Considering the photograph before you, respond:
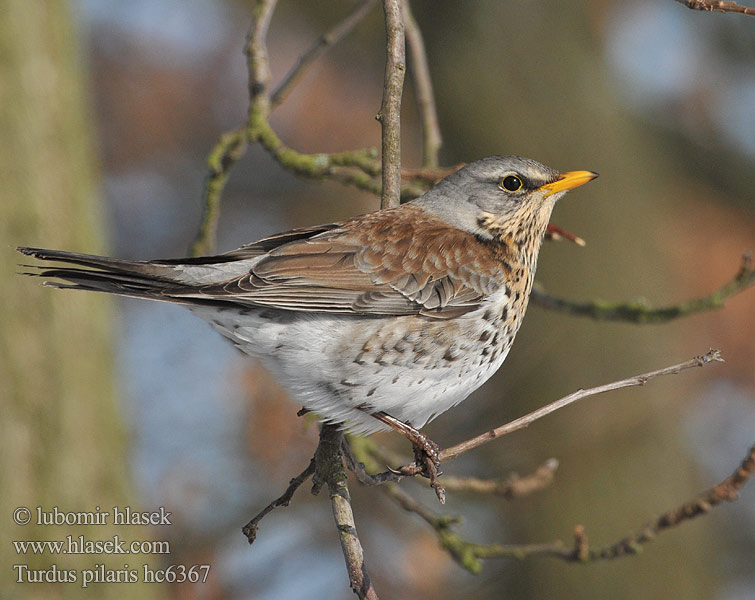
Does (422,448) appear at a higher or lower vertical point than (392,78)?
lower

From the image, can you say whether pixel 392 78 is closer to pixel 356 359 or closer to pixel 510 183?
pixel 510 183

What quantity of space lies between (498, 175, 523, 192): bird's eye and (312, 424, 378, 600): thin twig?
1.34m

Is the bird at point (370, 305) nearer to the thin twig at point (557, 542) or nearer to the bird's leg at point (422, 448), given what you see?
the bird's leg at point (422, 448)

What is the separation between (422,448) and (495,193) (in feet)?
4.13

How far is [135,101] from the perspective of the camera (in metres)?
9.91

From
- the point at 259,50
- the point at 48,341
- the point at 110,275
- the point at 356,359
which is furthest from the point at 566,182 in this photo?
the point at 48,341

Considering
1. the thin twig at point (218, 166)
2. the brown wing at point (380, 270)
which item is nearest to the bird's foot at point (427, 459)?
the brown wing at point (380, 270)

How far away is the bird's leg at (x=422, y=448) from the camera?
3.13 m

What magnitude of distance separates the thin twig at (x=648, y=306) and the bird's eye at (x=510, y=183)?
0.54 m

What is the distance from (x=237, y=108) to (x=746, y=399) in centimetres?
600

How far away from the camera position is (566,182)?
376 cm

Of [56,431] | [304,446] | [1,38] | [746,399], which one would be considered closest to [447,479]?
[56,431]

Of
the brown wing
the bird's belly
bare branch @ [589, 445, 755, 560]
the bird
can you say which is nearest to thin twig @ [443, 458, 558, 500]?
bare branch @ [589, 445, 755, 560]

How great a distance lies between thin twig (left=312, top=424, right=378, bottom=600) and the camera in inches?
104
